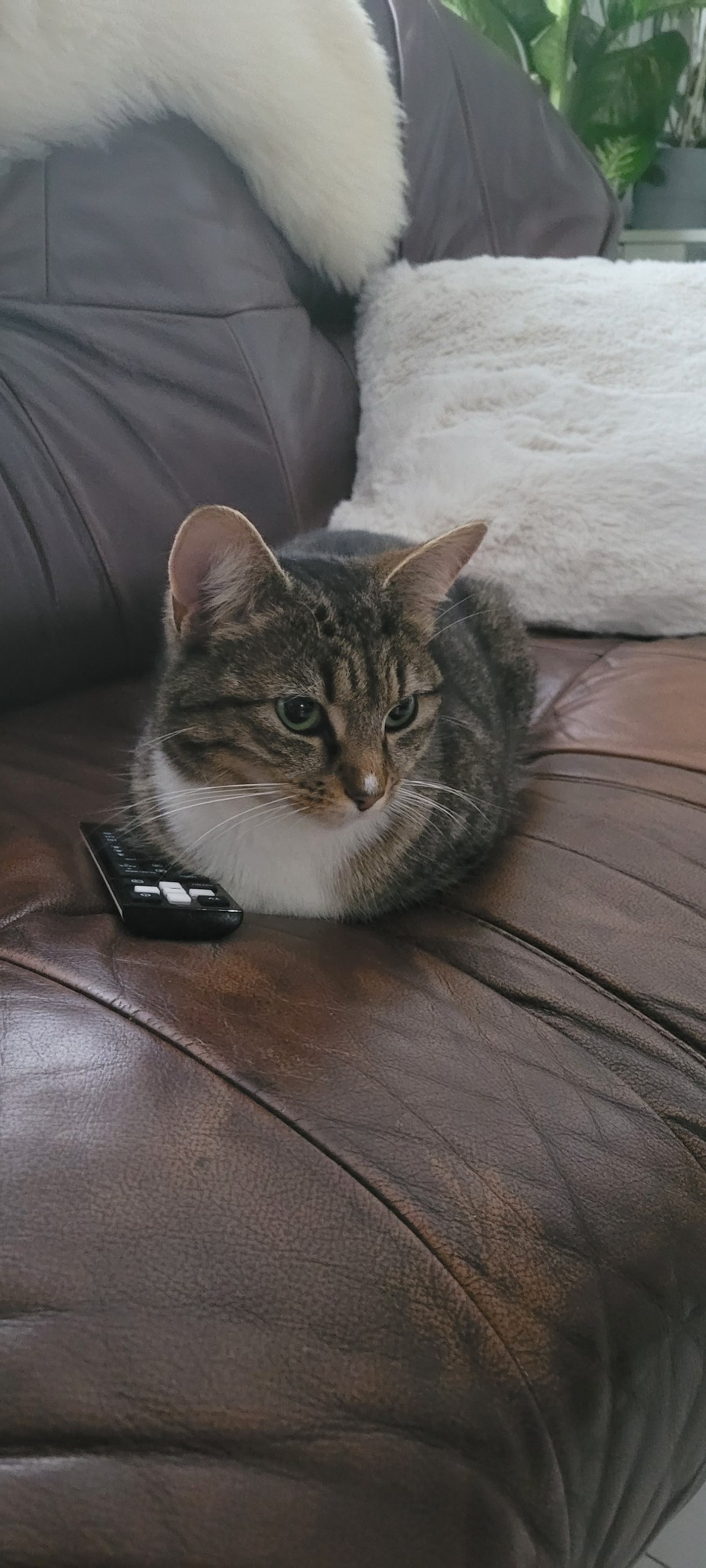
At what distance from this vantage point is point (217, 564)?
909 millimetres

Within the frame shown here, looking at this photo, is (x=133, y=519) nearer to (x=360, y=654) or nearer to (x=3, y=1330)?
(x=360, y=654)

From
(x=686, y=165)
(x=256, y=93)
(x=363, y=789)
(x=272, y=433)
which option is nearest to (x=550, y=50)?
(x=686, y=165)

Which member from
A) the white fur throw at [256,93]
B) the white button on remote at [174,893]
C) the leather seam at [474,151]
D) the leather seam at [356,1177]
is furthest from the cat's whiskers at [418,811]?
the leather seam at [474,151]

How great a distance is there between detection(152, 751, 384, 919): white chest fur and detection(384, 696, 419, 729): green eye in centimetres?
9

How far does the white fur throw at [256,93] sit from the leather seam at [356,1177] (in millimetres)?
1073

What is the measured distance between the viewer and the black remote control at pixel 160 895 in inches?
33.1

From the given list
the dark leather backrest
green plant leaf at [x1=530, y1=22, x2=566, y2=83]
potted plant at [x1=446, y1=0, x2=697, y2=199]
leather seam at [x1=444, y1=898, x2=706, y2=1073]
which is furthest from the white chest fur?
green plant leaf at [x1=530, y1=22, x2=566, y2=83]

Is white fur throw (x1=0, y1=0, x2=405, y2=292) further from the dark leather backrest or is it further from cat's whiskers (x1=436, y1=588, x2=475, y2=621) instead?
cat's whiskers (x1=436, y1=588, x2=475, y2=621)

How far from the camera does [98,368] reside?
1337 mm

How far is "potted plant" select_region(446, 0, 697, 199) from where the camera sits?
7.89 ft

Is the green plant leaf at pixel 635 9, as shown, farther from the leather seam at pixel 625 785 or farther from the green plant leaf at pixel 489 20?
the leather seam at pixel 625 785

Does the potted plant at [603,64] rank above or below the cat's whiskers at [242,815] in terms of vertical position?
above

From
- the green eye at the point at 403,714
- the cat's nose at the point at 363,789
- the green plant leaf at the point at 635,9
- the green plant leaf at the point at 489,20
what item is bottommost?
the cat's nose at the point at 363,789

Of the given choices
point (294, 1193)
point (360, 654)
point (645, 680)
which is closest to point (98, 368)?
point (360, 654)
